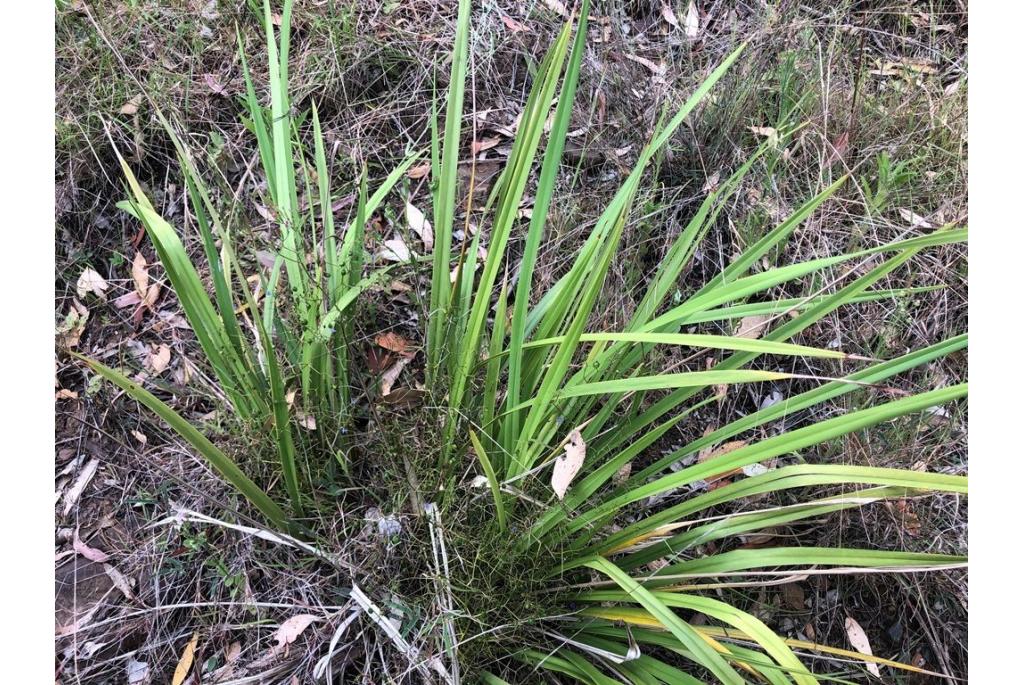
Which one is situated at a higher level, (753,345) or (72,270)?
(753,345)

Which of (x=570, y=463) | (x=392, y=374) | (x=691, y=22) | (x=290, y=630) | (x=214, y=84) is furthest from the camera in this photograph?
(x=691, y=22)

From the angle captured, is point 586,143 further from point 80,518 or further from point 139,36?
point 80,518

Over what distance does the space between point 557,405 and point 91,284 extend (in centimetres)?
125

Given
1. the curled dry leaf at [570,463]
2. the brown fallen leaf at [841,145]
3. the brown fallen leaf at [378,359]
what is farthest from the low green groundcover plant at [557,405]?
the brown fallen leaf at [841,145]

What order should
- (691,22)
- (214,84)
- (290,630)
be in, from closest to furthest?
1. (290,630)
2. (214,84)
3. (691,22)

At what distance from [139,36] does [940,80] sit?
228cm

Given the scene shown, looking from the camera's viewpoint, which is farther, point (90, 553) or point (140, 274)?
point (140, 274)

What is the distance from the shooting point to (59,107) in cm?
172

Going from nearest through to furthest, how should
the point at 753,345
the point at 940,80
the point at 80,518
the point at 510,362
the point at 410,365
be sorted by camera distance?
the point at 753,345, the point at 510,362, the point at 80,518, the point at 410,365, the point at 940,80

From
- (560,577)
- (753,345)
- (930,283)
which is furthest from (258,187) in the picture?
(930,283)

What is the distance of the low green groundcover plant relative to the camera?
100 centimetres

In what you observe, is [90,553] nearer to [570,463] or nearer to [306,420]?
[306,420]

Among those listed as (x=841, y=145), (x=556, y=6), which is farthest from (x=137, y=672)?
(x=841, y=145)

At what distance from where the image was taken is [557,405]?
Result: 1.13 meters
